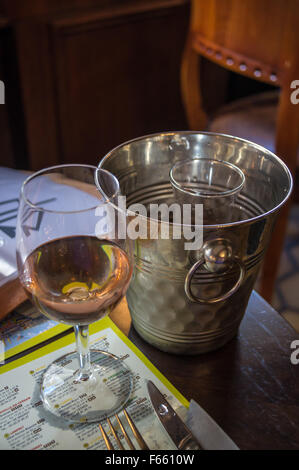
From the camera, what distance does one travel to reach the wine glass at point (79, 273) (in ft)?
1.42

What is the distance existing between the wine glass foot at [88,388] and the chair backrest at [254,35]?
68 centimetres

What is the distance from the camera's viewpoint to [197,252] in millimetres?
438

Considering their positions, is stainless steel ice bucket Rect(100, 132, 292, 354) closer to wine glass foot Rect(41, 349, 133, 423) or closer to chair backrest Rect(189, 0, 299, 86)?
wine glass foot Rect(41, 349, 133, 423)

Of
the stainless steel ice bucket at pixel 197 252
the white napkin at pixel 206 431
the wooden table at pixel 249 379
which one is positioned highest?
the stainless steel ice bucket at pixel 197 252

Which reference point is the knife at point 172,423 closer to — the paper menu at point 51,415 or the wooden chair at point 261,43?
the paper menu at point 51,415

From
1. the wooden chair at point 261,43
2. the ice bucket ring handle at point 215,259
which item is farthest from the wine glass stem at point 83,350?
the wooden chair at point 261,43

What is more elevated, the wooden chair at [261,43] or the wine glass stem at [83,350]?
the wooden chair at [261,43]

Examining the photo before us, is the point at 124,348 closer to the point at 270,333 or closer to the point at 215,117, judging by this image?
the point at 270,333

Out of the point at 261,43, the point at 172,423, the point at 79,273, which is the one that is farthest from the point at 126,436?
the point at 261,43

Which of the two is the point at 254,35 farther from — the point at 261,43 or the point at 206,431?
the point at 206,431

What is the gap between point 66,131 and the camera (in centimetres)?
149

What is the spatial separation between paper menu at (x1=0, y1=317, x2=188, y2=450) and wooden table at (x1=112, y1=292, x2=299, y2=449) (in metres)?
0.02

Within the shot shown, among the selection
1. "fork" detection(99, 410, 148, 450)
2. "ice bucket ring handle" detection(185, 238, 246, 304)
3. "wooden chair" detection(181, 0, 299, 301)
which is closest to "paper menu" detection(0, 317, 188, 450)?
"fork" detection(99, 410, 148, 450)
